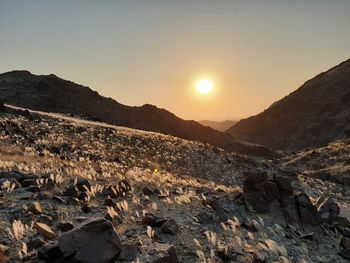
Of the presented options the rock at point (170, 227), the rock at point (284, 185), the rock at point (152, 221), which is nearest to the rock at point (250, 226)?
the rock at point (170, 227)

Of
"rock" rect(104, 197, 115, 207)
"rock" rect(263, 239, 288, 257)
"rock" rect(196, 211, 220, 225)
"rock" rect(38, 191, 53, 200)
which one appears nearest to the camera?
"rock" rect(263, 239, 288, 257)

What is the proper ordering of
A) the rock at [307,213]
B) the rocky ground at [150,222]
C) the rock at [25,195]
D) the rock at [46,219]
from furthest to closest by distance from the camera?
the rock at [307,213], the rock at [25,195], the rock at [46,219], the rocky ground at [150,222]

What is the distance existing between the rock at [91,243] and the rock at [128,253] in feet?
0.59

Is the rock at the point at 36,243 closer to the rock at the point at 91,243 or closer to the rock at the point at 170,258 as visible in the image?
the rock at the point at 91,243

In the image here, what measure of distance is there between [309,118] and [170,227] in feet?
514

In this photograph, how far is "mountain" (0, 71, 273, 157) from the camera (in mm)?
102562

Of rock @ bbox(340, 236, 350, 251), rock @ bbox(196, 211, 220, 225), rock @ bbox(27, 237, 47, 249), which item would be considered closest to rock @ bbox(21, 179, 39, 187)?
rock @ bbox(196, 211, 220, 225)

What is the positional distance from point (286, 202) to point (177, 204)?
526 cm

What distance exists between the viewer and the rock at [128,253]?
10.3m

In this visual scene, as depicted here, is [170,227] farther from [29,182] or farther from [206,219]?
[29,182]

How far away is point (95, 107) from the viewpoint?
109812 mm

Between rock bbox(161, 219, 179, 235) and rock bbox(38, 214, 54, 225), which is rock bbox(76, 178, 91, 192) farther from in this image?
rock bbox(161, 219, 179, 235)

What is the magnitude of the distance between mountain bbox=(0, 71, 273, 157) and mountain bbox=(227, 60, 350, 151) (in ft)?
127

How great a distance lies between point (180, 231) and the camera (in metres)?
13.1
